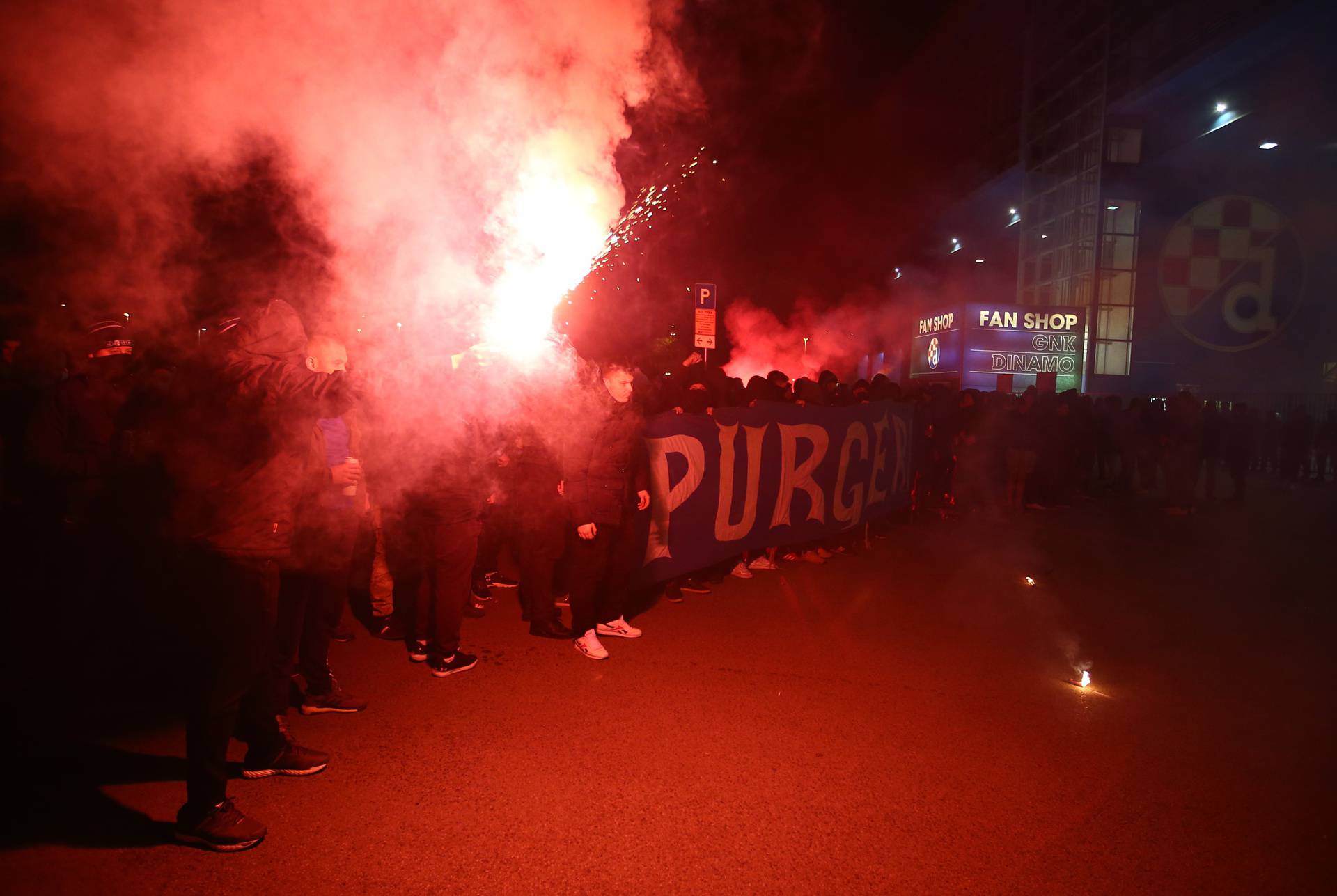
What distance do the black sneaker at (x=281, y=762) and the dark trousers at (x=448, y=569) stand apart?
1.15 meters

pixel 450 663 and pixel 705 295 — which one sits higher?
pixel 705 295

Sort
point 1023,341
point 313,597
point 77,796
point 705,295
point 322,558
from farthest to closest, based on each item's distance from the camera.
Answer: point 1023,341 → point 705,295 → point 313,597 → point 322,558 → point 77,796

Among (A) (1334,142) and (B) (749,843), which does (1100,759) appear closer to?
(B) (749,843)

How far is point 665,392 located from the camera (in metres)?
7.20

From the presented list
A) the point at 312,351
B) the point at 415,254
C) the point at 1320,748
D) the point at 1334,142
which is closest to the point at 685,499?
the point at 415,254

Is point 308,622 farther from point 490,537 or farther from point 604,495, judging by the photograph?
point 490,537

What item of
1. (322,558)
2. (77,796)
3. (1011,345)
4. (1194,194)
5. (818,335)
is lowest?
(77,796)

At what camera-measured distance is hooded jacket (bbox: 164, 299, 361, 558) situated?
276cm

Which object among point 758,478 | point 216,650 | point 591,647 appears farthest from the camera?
point 758,478

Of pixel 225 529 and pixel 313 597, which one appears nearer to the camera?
pixel 225 529

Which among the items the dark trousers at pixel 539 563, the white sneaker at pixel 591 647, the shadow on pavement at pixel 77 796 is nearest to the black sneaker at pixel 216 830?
the shadow on pavement at pixel 77 796

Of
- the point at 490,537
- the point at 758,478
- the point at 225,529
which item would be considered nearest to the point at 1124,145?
the point at 758,478

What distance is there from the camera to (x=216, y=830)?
108 inches

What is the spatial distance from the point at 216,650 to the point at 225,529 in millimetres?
423
